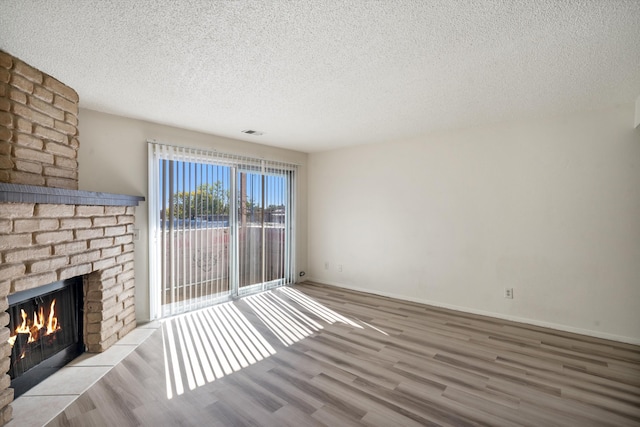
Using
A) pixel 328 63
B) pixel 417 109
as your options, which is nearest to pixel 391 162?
pixel 417 109

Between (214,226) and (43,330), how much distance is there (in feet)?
7.21

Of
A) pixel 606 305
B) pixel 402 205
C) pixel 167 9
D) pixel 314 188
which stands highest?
pixel 167 9

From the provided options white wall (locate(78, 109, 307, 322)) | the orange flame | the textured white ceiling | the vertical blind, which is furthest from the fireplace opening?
the textured white ceiling

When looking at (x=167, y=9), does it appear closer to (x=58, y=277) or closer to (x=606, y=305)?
(x=58, y=277)

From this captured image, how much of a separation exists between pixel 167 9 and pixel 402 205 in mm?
3863

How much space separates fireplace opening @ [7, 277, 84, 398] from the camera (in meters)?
2.27

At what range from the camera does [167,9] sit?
5.61 feet

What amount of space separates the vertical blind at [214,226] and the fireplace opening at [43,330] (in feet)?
3.20

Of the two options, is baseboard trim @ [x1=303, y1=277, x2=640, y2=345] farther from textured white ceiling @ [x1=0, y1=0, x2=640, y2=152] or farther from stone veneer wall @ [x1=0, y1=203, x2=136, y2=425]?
stone veneer wall @ [x1=0, y1=203, x2=136, y2=425]

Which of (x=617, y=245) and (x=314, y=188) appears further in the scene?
(x=314, y=188)

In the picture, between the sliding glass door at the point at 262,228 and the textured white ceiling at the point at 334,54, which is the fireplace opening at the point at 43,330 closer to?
the textured white ceiling at the point at 334,54

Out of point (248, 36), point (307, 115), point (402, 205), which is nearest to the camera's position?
point (248, 36)

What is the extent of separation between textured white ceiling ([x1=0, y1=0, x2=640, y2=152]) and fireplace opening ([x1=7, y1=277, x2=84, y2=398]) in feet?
5.90

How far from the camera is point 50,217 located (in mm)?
2391
